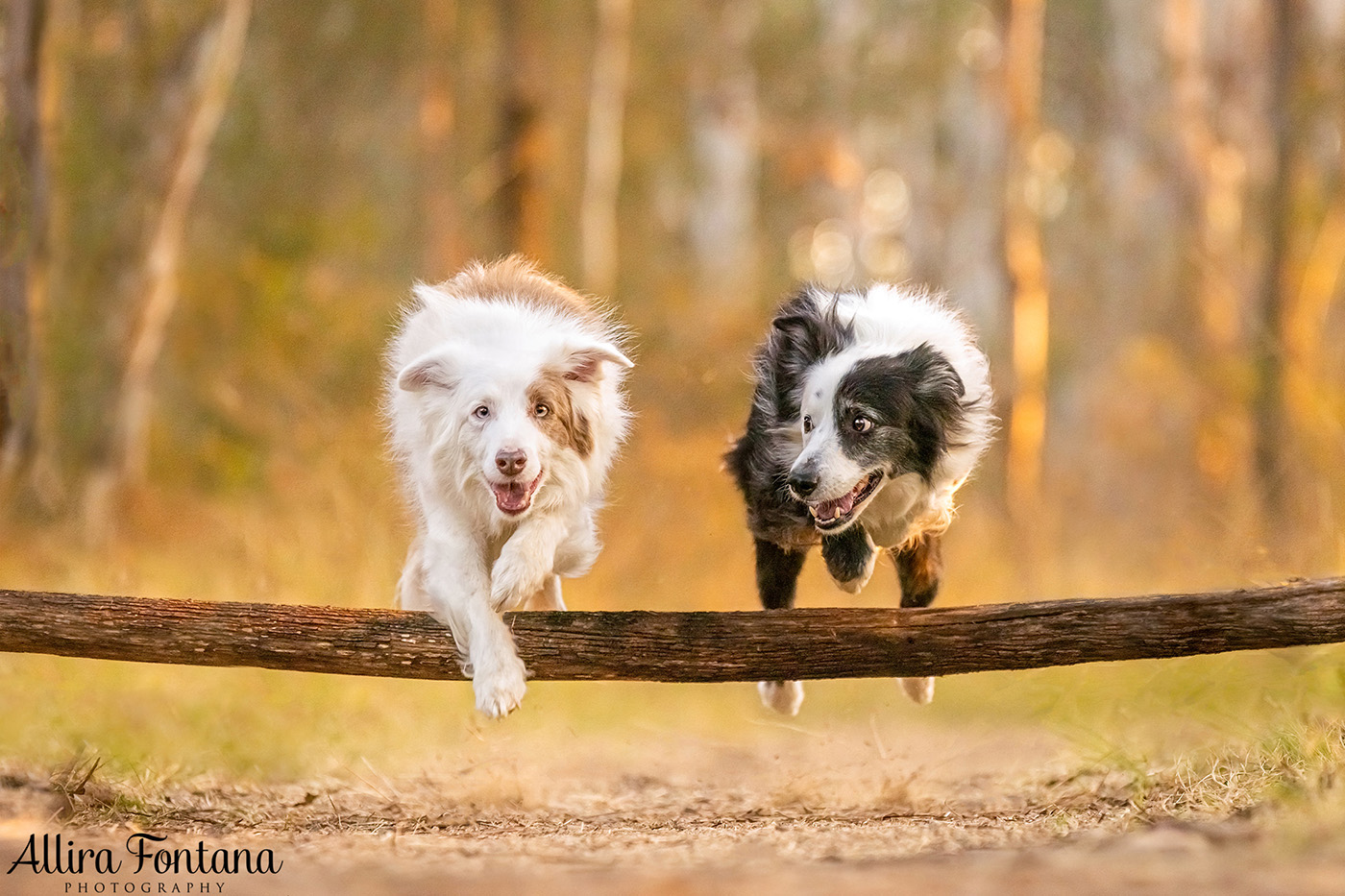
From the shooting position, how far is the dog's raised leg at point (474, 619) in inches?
193

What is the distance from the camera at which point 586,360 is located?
5.54 m

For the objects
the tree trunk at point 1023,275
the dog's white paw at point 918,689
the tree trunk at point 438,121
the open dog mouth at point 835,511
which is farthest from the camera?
the tree trunk at point 438,121

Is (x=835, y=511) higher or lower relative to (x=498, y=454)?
lower

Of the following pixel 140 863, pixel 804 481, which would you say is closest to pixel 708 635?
pixel 804 481

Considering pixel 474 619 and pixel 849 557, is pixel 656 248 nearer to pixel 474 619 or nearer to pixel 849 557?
pixel 849 557

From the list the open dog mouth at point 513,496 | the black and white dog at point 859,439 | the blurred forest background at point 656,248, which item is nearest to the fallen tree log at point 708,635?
the open dog mouth at point 513,496

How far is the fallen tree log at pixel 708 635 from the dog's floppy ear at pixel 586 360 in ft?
3.31

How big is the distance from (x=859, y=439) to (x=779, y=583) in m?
1.00

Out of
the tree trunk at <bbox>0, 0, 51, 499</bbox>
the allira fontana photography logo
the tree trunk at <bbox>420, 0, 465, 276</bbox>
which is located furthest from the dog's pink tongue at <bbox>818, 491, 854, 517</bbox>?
the tree trunk at <bbox>420, 0, 465, 276</bbox>

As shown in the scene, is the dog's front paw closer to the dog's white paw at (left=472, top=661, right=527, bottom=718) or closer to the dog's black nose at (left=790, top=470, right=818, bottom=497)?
the dog's white paw at (left=472, top=661, right=527, bottom=718)

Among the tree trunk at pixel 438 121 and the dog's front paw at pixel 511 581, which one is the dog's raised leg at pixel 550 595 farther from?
the tree trunk at pixel 438 121

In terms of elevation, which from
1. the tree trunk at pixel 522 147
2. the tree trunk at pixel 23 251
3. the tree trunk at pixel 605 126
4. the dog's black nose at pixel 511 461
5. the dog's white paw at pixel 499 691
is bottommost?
the dog's white paw at pixel 499 691

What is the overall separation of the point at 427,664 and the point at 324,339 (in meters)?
10.7

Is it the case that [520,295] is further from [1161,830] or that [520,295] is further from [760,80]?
[760,80]
